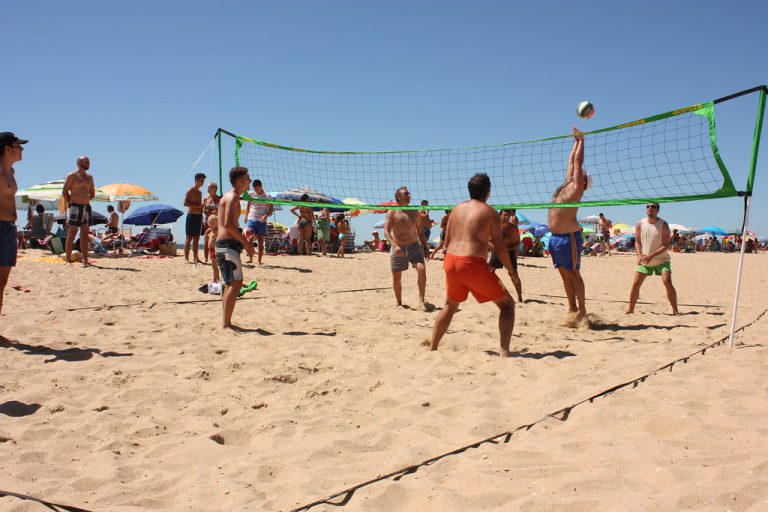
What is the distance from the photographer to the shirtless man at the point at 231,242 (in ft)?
14.7

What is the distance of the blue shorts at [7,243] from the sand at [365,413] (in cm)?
58

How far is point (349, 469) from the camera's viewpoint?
85.9 inches

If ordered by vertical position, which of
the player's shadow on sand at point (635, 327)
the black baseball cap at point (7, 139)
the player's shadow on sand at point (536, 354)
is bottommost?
the player's shadow on sand at point (536, 354)

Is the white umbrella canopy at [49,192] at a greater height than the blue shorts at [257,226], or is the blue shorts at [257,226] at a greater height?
the white umbrella canopy at [49,192]

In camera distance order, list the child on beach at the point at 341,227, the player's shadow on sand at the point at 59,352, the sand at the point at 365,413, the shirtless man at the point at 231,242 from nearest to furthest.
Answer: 1. the sand at the point at 365,413
2. the player's shadow on sand at the point at 59,352
3. the shirtless man at the point at 231,242
4. the child on beach at the point at 341,227

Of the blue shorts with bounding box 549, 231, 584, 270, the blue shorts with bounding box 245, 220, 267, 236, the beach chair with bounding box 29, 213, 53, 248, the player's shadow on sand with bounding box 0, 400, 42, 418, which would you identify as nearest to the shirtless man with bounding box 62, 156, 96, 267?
the blue shorts with bounding box 245, 220, 267, 236

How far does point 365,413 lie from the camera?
277cm

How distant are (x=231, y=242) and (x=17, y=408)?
2038 mm

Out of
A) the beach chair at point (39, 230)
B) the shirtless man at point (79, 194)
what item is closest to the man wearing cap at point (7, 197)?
the shirtless man at point (79, 194)

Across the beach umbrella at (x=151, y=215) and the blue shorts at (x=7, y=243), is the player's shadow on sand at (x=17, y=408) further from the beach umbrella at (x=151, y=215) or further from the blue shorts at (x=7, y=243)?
the beach umbrella at (x=151, y=215)

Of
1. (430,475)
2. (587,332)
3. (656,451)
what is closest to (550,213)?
(587,332)

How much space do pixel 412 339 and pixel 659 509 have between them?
2.75 meters

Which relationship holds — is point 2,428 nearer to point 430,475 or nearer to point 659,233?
point 430,475

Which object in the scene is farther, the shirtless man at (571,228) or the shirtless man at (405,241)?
the shirtless man at (405,241)
